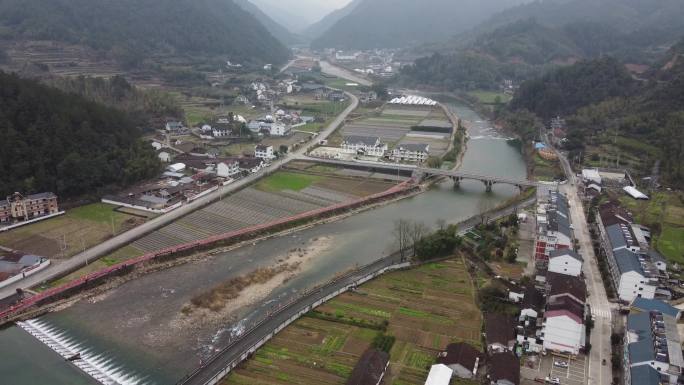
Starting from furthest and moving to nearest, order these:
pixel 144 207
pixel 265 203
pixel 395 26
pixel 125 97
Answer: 1. pixel 395 26
2. pixel 125 97
3. pixel 265 203
4. pixel 144 207

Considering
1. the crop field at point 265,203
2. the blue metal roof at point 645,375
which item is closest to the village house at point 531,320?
the blue metal roof at point 645,375

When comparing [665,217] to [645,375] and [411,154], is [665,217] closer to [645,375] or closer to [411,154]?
[645,375]

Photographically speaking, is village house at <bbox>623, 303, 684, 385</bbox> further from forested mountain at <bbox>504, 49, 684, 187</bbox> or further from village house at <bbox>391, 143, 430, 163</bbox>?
village house at <bbox>391, 143, 430, 163</bbox>

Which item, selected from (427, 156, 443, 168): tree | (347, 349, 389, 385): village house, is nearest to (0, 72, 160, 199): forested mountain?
(427, 156, 443, 168): tree

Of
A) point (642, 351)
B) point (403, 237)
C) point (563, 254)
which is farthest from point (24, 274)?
point (642, 351)

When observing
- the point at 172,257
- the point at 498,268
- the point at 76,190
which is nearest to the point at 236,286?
the point at 172,257

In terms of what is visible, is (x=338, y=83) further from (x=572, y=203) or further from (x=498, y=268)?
(x=498, y=268)
